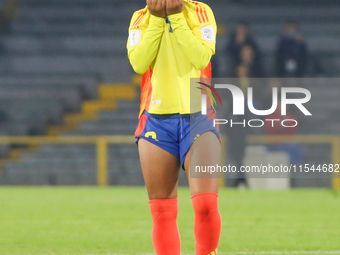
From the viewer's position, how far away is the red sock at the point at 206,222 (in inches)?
142

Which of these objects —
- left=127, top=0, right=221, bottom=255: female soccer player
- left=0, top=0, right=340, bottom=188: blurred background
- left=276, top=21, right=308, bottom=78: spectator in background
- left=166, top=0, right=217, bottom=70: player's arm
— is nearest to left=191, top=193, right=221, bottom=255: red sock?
left=127, top=0, right=221, bottom=255: female soccer player

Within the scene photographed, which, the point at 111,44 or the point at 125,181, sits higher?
the point at 111,44

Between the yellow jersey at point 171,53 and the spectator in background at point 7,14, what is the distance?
48.7ft

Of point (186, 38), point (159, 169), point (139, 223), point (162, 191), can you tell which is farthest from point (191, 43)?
point (139, 223)

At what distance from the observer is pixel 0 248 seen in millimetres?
5297

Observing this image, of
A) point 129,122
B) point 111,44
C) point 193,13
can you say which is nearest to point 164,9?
point 193,13

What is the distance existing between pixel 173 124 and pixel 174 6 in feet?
2.15

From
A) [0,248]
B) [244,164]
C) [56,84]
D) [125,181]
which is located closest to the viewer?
[0,248]

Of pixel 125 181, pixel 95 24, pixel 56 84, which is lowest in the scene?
pixel 125 181

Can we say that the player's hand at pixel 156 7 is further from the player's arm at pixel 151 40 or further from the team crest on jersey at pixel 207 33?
the team crest on jersey at pixel 207 33

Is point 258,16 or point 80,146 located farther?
point 258,16

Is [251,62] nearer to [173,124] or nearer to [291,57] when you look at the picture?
[291,57]

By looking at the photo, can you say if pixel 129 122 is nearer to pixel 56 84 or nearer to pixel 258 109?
pixel 56 84

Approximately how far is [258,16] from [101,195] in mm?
8632
